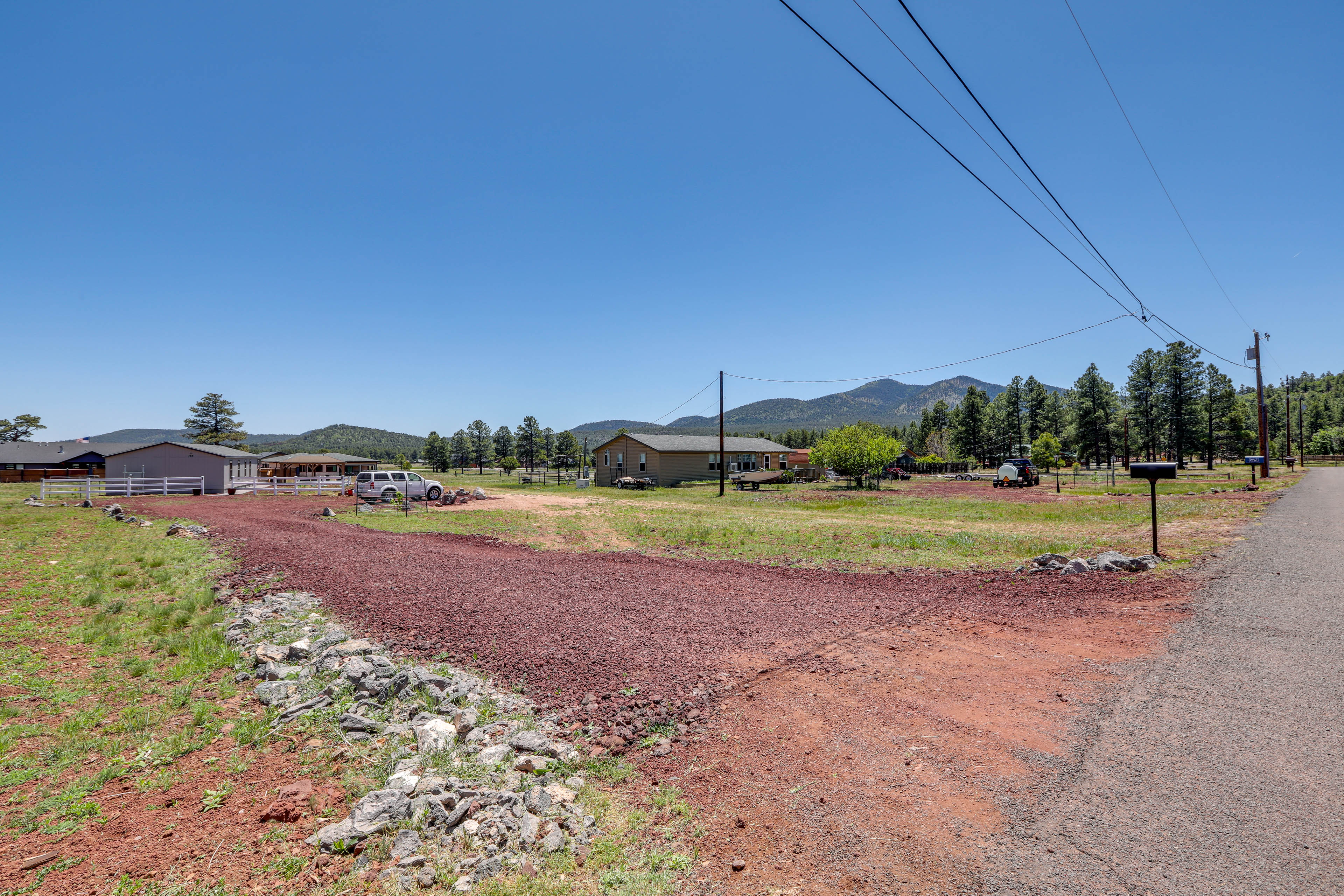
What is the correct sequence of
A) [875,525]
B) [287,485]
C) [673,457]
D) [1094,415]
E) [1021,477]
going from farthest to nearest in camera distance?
[1094,415] → [673,457] → [1021,477] → [287,485] → [875,525]

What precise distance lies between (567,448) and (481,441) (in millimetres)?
19837

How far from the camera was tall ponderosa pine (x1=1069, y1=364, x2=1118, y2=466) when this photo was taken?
75.4 meters

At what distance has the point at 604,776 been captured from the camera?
4547 millimetres

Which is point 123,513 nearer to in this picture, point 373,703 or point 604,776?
point 373,703

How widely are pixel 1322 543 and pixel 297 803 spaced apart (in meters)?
21.6

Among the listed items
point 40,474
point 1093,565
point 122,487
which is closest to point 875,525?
point 1093,565

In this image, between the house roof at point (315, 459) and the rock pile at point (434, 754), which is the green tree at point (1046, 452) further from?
the house roof at point (315, 459)

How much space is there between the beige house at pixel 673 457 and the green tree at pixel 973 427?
1785 inches

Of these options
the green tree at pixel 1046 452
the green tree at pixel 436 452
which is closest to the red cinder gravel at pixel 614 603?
the green tree at pixel 1046 452

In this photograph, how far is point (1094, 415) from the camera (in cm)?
7594

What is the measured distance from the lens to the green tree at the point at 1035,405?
278ft

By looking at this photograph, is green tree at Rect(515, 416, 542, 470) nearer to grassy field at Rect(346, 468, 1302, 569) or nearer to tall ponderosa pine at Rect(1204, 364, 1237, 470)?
grassy field at Rect(346, 468, 1302, 569)

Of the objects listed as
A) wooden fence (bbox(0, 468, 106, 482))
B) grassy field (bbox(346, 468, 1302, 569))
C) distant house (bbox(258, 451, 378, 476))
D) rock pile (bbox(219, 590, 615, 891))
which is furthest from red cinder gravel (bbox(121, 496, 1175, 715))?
distant house (bbox(258, 451, 378, 476))

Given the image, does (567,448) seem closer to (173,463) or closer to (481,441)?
(481,441)
